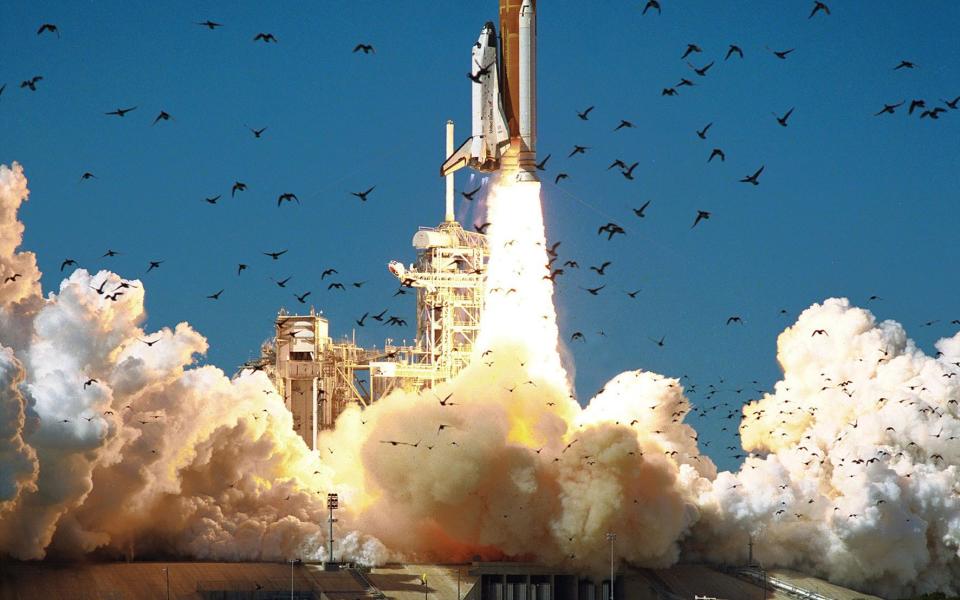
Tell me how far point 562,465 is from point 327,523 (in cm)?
1166

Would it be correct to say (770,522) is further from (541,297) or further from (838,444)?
(541,297)

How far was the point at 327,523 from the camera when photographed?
108 meters

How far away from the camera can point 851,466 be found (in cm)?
11675

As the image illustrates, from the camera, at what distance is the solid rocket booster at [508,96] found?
4208 inches

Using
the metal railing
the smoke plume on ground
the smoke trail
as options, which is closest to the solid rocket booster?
the smoke plume on ground

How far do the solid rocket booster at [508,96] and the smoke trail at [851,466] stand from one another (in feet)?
62.5

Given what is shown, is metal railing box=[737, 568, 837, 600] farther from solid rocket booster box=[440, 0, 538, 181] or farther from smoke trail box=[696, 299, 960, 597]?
solid rocket booster box=[440, 0, 538, 181]

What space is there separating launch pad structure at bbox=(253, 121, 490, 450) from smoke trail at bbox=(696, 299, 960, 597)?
17.8 metres

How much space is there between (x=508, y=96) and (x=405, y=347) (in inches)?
1151

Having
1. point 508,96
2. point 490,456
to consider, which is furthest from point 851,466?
point 508,96

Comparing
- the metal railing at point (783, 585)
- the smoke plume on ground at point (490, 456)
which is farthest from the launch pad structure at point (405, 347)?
the metal railing at point (783, 585)

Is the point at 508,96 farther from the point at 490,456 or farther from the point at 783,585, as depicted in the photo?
the point at 783,585

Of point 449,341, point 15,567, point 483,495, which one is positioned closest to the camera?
point 15,567

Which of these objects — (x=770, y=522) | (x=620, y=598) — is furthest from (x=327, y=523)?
(x=770, y=522)
